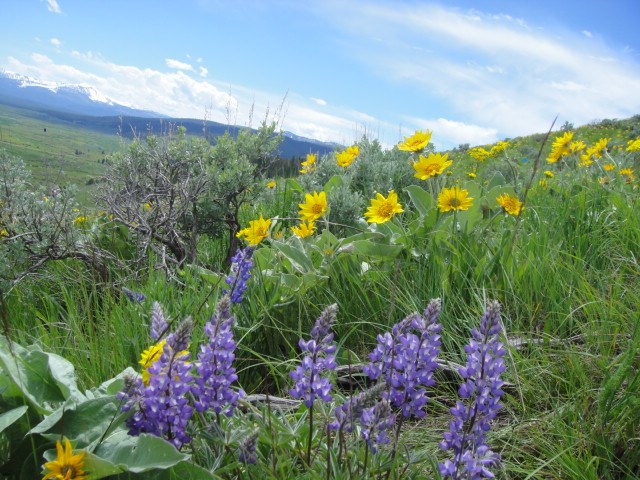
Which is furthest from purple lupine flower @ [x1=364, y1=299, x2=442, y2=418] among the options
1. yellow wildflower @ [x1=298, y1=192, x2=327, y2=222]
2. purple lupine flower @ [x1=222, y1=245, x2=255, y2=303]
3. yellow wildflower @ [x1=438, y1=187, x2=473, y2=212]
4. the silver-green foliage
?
the silver-green foliage

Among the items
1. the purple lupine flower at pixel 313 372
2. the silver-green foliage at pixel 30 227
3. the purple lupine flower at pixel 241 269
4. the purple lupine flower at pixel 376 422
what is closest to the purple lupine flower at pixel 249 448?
the purple lupine flower at pixel 313 372

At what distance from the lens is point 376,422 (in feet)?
4.12

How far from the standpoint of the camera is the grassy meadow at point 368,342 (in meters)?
1.39

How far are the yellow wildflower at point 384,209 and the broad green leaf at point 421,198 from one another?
11.5 inches

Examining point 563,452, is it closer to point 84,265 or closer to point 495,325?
point 495,325

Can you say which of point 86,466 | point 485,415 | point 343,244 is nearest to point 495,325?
point 485,415

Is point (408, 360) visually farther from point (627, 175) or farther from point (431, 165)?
point (627, 175)

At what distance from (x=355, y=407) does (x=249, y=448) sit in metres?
0.27

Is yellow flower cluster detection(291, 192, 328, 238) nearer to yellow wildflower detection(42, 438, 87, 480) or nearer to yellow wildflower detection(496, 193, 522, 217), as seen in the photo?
yellow wildflower detection(496, 193, 522, 217)

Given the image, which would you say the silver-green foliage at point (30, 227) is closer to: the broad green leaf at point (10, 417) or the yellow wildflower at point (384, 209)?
the yellow wildflower at point (384, 209)

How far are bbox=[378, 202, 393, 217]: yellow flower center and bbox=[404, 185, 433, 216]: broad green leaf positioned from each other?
0.33 metres

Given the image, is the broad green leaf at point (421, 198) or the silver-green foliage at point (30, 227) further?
the silver-green foliage at point (30, 227)

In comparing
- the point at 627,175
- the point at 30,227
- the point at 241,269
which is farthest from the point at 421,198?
the point at 30,227

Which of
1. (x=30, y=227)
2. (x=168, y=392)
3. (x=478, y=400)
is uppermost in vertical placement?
(x=478, y=400)
